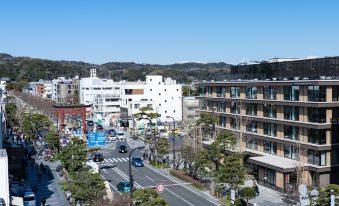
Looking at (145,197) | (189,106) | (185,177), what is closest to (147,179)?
(185,177)

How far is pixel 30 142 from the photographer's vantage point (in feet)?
201

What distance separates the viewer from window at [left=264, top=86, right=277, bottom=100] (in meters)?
39.0

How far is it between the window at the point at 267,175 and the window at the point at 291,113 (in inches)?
184

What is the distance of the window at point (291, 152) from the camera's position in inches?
1420

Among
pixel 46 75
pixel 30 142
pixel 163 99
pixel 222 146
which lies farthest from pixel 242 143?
pixel 46 75

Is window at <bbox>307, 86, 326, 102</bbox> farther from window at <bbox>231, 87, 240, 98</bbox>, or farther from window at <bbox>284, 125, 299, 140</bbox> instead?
window at <bbox>231, 87, 240, 98</bbox>

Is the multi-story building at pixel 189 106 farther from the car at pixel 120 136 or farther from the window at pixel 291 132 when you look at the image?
the window at pixel 291 132

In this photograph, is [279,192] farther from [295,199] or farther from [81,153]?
[81,153]

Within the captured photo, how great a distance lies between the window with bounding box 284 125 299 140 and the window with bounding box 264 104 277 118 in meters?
2.02

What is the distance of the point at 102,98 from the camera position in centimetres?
9125

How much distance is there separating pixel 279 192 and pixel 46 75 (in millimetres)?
176107

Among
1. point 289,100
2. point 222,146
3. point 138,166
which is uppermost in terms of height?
point 289,100

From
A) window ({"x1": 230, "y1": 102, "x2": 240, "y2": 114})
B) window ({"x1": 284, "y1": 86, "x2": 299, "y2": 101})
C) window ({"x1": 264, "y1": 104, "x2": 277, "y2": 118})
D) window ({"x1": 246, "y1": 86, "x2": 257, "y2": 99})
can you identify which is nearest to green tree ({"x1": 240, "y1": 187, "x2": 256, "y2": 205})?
window ({"x1": 284, "y1": 86, "x2": 299, "y2": 101})

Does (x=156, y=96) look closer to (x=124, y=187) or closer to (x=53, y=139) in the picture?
(x=53, y=139)
